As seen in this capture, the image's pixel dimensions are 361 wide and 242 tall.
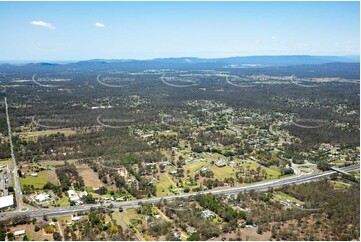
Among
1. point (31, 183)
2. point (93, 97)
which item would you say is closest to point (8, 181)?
point (31, 183)

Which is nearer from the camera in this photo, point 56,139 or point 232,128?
point 56,139

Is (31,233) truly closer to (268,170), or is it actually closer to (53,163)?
(53,163)

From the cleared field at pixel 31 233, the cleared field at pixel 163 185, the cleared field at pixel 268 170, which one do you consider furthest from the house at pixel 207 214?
the cleared field at pixel 268 170

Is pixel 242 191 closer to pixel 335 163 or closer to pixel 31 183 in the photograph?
pixel 335 163

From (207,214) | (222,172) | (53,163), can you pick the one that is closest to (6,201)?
(53,163)

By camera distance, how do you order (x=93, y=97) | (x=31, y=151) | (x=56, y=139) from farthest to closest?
(x=93, y=97)
(x=56, y=139)
(x=31, y=151)

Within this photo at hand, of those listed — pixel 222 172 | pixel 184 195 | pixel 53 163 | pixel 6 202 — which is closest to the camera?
pixel 6 202
